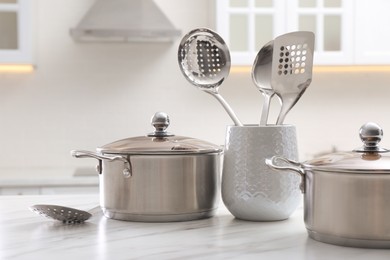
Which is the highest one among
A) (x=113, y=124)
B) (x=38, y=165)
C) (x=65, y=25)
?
(x=65, y=25)

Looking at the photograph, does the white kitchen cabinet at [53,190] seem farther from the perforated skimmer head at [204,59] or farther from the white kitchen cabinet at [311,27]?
the perforated skimmer head at [204,59]

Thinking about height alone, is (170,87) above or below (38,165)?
above

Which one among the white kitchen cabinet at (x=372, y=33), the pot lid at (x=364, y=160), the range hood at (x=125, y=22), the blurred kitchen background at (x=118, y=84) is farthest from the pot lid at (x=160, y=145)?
the white kitchen cabinet at (x=372, y=33)

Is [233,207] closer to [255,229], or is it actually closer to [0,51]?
[255,229]

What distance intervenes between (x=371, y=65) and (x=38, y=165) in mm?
1898

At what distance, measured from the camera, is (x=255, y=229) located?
37.4 inches

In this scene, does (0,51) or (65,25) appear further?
(65,25)

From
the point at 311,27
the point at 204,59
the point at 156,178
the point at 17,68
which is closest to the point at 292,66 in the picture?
the point at 204,59

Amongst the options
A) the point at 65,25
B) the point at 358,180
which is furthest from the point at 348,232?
the point at 65,25

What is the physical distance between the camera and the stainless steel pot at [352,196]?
0.78 meters

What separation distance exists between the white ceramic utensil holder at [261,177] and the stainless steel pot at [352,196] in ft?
0.46

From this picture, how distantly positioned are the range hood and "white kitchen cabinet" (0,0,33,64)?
24 cm

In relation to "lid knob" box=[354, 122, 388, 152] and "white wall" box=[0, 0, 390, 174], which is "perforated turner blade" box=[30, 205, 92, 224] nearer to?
"lid knob" box=[354, 122, 388, 152]

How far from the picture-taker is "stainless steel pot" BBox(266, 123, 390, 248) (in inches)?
30.7
